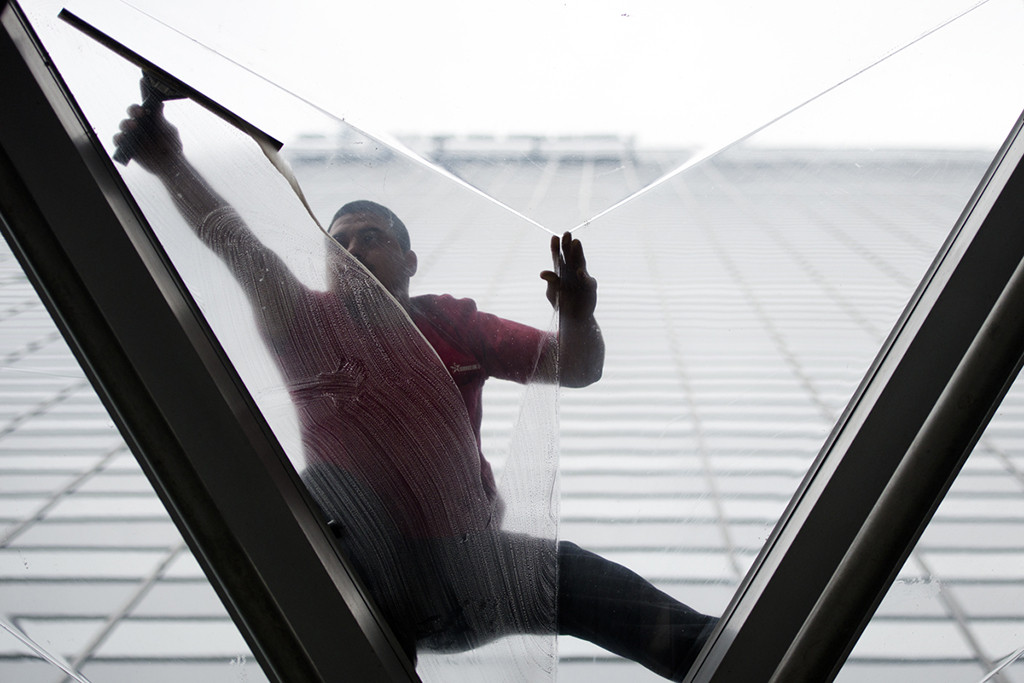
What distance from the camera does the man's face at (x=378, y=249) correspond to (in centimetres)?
99

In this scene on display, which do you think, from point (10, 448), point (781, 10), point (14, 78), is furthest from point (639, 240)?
point (10, 448)

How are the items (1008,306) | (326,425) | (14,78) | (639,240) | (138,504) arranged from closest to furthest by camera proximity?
(1008,306) → (14,78) → (326,425) → (639,240) → (138,504)

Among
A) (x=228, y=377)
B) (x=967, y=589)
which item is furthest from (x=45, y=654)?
(x=967, y=589)

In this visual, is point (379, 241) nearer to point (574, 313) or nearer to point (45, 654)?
point (574, 313)

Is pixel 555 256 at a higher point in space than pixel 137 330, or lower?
higher

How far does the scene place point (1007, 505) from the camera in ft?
3.84

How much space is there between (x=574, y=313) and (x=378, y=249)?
0.31 metres

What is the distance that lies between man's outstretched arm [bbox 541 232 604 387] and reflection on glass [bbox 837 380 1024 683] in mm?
628

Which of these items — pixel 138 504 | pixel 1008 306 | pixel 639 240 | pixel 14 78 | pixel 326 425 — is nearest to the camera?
pixel 1008 306

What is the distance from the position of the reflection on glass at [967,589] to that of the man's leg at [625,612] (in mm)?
321

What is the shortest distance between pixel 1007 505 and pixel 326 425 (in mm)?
1133

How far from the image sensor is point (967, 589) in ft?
3.89

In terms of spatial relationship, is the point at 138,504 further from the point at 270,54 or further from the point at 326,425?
the point at 270,54

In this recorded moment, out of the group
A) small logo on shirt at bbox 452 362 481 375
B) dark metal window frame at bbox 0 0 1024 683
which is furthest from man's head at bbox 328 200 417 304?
dark metal window frame at bbox 0 0 1024 683
